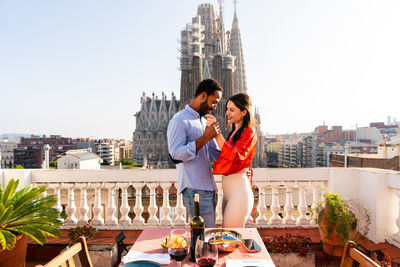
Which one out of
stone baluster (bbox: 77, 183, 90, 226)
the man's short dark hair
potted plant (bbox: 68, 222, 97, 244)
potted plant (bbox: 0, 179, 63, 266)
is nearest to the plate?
the man's short dark hair

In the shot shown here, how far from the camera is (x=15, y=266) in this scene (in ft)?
8.38

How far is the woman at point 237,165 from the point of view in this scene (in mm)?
2209

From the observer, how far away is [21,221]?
2.69 metres

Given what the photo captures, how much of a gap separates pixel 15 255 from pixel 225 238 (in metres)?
2.03

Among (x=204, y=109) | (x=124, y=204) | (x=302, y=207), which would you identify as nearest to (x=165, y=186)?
(x=124, y=204)

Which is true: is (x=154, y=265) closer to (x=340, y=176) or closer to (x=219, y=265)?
(x=219, y=265)

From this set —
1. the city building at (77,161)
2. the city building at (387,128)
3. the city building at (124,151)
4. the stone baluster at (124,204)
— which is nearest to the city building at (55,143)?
the city building at (124,151)

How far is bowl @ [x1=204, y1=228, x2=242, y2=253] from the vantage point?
165cm

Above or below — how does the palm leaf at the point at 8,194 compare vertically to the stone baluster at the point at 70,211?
above

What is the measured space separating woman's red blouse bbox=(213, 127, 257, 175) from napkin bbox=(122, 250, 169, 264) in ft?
2.70

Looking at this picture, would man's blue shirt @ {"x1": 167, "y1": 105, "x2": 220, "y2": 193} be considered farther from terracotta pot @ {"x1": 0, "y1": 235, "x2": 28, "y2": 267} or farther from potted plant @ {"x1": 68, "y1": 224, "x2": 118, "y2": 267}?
terracotta pot @ {"x1": 0, "y1": 235, "x2": 28, "y2": 267}

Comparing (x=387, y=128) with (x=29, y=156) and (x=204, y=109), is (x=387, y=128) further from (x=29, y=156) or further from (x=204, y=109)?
(x=204, y=109)

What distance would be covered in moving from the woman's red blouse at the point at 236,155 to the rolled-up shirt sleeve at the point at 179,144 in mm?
239

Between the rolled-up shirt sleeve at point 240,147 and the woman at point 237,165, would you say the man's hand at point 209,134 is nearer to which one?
the woman at point 237,165
